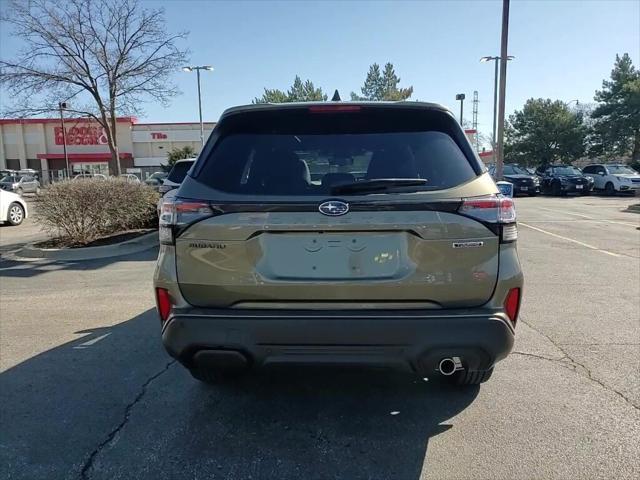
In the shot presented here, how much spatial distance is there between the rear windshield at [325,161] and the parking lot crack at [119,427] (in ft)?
5.42

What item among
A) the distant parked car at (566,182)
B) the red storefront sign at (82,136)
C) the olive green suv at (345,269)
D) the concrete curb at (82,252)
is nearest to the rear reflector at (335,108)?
the olive green suv at (345,269)

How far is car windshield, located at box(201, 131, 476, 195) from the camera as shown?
9.11ft

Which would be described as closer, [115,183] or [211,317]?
[211,317]

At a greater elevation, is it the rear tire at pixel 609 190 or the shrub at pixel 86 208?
the shrub at pixel 86 208

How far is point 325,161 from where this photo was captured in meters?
2.99

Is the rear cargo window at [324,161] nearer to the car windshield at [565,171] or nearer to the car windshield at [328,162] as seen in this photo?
the car windshield at [328,162]

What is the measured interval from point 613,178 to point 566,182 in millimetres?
2713

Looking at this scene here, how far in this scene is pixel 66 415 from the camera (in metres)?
3.36

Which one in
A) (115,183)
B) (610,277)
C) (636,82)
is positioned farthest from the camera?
(636,82)

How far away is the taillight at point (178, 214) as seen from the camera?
2.74 meters

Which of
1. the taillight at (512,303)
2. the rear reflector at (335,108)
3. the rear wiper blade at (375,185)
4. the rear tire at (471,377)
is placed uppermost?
the rear reflector at (335,108)

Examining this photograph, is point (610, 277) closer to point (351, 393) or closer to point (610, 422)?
point (610, 422)

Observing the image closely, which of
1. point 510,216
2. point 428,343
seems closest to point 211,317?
Answer: point 428,343

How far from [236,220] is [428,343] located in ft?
3.86
